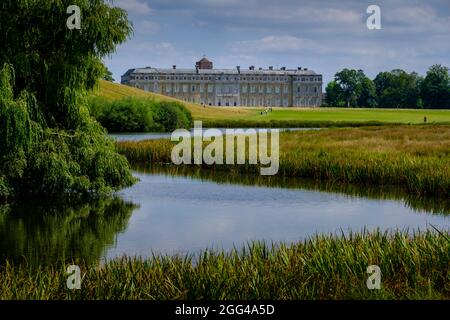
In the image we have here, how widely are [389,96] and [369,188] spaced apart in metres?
125

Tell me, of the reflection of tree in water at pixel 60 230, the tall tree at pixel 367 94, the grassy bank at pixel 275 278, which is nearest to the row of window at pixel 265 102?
the tall tree at pixel 367 94

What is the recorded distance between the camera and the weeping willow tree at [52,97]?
20.1 m

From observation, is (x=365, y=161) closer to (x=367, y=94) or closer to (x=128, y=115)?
(x=128, y=115)

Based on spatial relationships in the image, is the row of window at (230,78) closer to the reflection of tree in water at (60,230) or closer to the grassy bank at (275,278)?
the reflection of tree in water at (60,230)

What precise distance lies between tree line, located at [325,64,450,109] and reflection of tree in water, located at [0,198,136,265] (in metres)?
119

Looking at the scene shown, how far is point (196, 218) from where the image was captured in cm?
1952

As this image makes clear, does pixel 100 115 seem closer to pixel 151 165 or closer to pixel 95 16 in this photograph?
pixel 151 165

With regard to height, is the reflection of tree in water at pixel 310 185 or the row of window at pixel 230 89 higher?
the row of window at pixel 230 89

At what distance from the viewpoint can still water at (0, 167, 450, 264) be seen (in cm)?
1573

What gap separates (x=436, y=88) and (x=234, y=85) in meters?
74.2

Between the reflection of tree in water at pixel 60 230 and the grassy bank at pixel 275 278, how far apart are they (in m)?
3.03

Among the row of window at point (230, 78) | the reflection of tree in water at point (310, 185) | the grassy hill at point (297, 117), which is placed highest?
the row of window at point (230, 78)

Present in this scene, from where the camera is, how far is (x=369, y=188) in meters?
25.8

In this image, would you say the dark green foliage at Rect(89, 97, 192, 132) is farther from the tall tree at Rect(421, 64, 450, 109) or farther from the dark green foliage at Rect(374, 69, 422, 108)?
the dark green foliage at Rect(374, 69, 422, 108)
